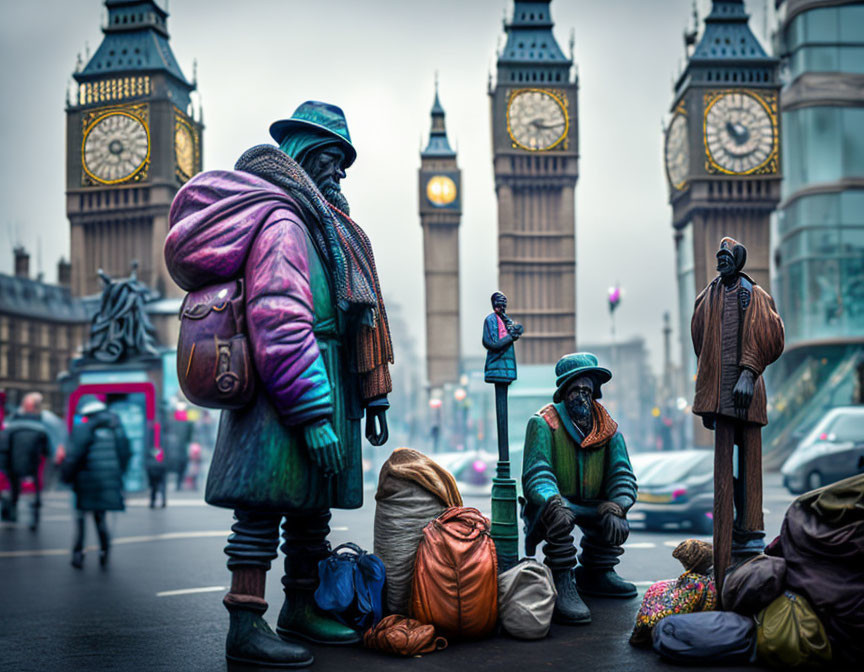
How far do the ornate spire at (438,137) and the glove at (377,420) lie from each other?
43763mm

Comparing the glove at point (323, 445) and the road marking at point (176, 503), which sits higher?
the glove at point (323, 445)

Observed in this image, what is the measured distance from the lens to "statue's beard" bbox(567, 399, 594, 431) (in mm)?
4969

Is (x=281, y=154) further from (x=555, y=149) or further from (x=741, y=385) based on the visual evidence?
(x=555, y=149)

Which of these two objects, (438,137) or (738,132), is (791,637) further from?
(438,137)

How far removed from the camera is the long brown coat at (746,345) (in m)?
4.23

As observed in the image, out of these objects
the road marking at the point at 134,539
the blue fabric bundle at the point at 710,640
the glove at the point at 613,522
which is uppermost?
the glove at the point at 613,522

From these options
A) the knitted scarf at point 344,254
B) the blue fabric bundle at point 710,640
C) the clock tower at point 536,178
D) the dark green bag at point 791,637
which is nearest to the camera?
the dark green bag at point 791,637

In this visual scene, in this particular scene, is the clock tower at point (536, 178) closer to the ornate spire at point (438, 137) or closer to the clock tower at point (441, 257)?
the clock tower at point (441, 257)

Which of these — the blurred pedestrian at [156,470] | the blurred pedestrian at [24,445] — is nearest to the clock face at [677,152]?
the blurred pedestrian at [156,470]

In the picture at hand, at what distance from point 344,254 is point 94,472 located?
16.0 feet

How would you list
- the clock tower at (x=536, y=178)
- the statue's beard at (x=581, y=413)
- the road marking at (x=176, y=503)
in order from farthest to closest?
1. the clock tower at (x=536, y=178)
2. the road marking at (x=176, y=503)
3. the statue's beard at (x=581, y=413)

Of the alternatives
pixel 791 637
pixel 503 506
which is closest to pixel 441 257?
pixel 503 506

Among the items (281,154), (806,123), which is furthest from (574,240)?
(281,154)

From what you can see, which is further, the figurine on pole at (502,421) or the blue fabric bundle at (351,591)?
the figurine on pole at (502,421)
